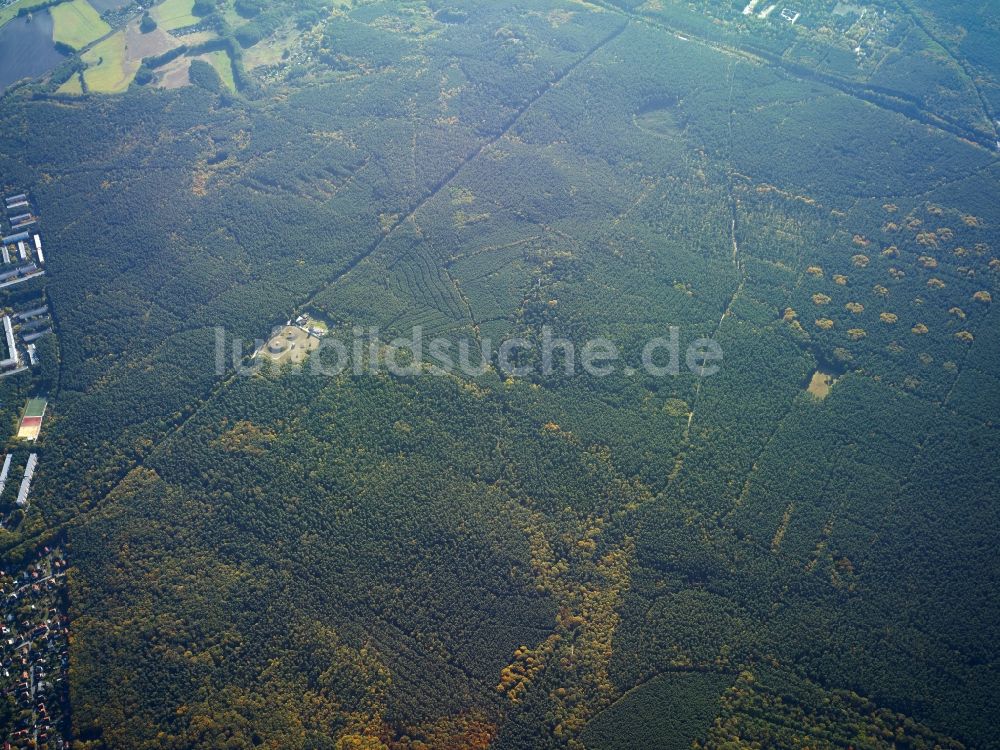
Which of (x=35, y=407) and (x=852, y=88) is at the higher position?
(x=852, y=88)

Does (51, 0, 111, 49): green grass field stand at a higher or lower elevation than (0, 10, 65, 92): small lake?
higher

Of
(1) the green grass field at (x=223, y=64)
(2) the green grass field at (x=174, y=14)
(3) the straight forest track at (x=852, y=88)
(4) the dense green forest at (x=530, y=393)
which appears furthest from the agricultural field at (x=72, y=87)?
(3) the straight forest track at (x=852, y=88)

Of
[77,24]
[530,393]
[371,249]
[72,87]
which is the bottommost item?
[530,393]

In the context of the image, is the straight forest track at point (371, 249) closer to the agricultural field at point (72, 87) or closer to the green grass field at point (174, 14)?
the agricultural field at point (72, 87)

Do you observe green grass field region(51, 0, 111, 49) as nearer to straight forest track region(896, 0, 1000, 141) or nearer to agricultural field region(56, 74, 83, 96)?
agricultural field region(56, 74, 83, 96)

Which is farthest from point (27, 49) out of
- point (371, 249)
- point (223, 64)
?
point (371, 249)

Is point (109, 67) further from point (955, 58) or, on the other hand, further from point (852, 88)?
point (955, 58)

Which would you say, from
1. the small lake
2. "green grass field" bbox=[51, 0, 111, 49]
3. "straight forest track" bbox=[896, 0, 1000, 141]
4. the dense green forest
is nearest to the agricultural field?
the dense green forest
